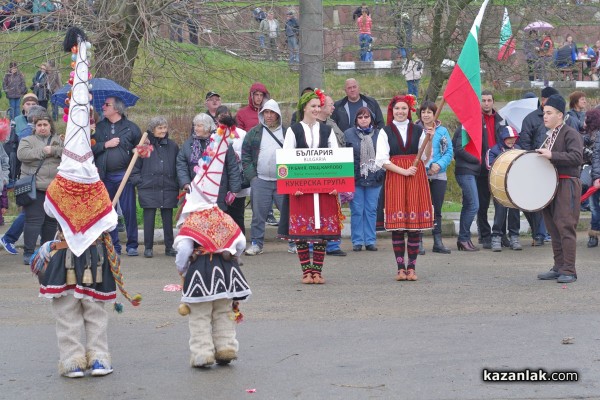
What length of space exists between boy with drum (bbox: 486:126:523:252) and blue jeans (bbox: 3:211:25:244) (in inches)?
221

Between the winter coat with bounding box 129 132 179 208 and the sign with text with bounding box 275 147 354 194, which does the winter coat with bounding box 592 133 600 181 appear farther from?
the winter coat with bounding box 129 132 179 208

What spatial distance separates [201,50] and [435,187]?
4.83 meters

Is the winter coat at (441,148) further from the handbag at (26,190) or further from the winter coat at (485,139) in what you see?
the handbag at (26,190)

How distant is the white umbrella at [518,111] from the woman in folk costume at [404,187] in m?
3.82

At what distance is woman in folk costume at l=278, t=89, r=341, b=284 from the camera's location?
36.9 feet

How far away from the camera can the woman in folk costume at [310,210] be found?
36.9 ft

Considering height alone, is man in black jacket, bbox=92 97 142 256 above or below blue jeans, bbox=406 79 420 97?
below

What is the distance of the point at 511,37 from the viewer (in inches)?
779

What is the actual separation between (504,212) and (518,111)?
1.91 meters

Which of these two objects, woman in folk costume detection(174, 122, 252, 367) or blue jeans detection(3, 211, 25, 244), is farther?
blue jeans detection(3, 211, 25, 244)

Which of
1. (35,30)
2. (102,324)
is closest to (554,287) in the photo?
(102,324)

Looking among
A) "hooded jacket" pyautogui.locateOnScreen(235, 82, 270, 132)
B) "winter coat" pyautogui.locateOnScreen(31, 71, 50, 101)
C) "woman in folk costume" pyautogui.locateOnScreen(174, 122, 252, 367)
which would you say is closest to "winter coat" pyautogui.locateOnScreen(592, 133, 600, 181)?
"hooded jacket" pyautogui.locateOnScreen(235, 82, 270, 132)

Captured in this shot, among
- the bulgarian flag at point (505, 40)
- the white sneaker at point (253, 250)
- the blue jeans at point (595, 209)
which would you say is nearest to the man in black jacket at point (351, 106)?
the white sneaker at point (253, 250)

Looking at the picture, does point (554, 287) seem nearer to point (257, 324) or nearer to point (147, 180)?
point (257, 324)
